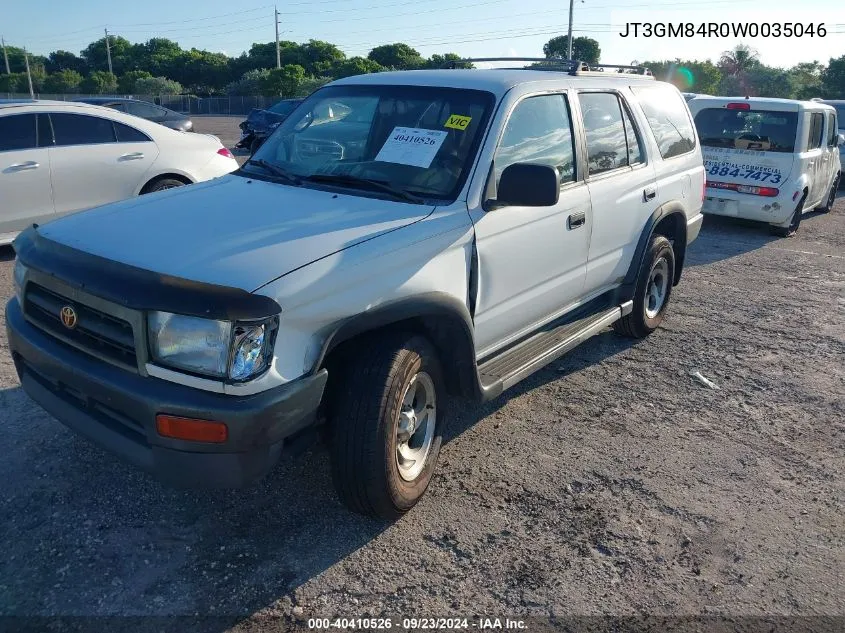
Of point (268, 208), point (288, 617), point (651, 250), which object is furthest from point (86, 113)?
point (288, 617)

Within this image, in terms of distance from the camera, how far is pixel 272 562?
2975 mm

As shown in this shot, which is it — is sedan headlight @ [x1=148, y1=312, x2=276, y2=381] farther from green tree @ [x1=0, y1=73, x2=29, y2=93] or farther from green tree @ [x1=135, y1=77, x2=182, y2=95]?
green tree @ [x1=0, y1=73, x2=29, y2=93]

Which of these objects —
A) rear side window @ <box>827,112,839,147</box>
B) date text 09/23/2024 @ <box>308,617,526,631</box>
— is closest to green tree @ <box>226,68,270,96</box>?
rear side window @ <box>827,112,839,147</box>

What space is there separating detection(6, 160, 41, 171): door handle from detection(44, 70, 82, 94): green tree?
6905 cm

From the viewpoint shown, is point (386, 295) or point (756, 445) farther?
point (756, 445)

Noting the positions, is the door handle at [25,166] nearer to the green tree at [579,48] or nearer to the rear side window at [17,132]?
the rear side window at [17,132]

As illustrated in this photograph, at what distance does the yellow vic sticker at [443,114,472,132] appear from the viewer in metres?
3.69

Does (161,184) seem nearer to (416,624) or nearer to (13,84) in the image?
(416,624)

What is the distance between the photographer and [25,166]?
6.86 m

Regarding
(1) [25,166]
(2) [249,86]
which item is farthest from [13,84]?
(1) [25,166]

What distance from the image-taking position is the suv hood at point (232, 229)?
268 cm

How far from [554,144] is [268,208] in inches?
67.9

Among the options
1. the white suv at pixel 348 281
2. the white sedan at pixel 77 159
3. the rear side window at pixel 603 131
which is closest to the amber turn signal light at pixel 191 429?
the white suv at pixel 348 281

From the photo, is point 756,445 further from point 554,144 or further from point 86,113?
point 86,113
